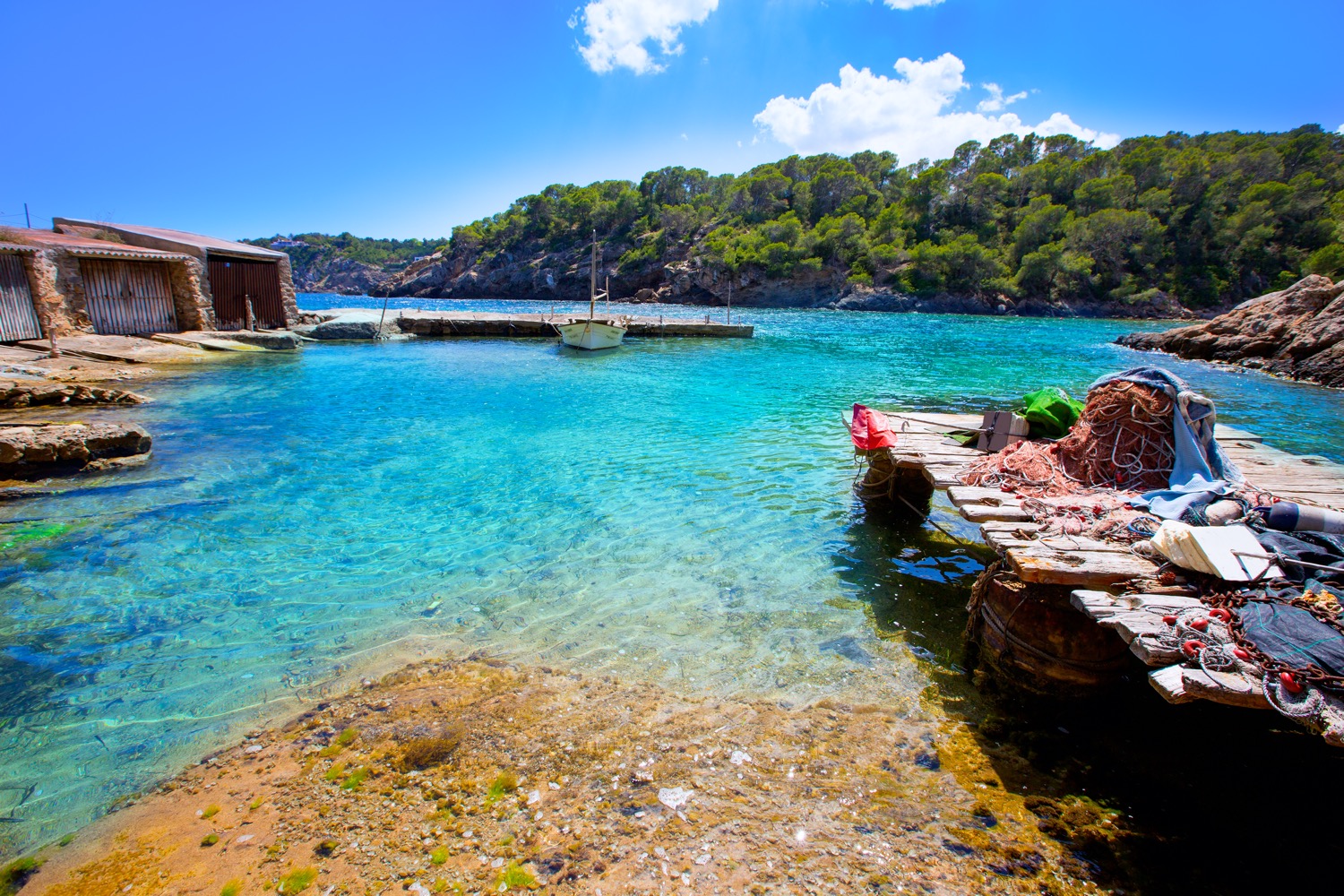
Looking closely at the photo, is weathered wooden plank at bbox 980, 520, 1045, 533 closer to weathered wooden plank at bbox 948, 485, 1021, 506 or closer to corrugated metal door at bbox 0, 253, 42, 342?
weathered wooden plank at bbox 948, 485, 1021, 506

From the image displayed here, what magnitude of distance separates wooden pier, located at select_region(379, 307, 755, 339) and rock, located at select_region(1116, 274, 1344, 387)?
22.3 metres

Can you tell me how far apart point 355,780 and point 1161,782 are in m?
4.73

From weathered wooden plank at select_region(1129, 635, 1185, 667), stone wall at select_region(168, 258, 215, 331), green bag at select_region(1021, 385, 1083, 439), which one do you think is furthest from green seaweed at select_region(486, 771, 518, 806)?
stone wall at select_region(168, 258, 215, 331)

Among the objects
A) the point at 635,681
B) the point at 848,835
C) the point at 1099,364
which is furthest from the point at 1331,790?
the point at 1099,364

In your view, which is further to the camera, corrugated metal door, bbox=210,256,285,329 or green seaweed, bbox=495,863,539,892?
corrugated metal door, bbox=210,256,285,329

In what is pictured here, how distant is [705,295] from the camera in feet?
273

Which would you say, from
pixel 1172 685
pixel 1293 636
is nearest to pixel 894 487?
pixel 1293 636

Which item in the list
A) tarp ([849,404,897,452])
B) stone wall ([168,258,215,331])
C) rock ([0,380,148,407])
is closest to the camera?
tarp ([849,404,897,452])

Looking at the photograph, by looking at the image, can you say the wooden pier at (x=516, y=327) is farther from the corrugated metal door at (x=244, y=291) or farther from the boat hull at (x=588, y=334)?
the corrugated metal door at (x=244, y=291)

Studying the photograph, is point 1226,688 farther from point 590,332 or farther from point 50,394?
point 590,332

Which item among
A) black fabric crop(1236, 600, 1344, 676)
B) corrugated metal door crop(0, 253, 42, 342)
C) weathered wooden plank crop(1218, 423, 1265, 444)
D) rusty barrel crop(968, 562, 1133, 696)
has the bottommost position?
rusty barrel crop(968, 562, 1133, 696)

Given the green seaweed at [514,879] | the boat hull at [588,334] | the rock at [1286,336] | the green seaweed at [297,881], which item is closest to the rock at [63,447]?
the green seaweed at [297,881]

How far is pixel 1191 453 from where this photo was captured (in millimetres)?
5184

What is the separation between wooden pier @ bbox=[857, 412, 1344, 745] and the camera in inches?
111
